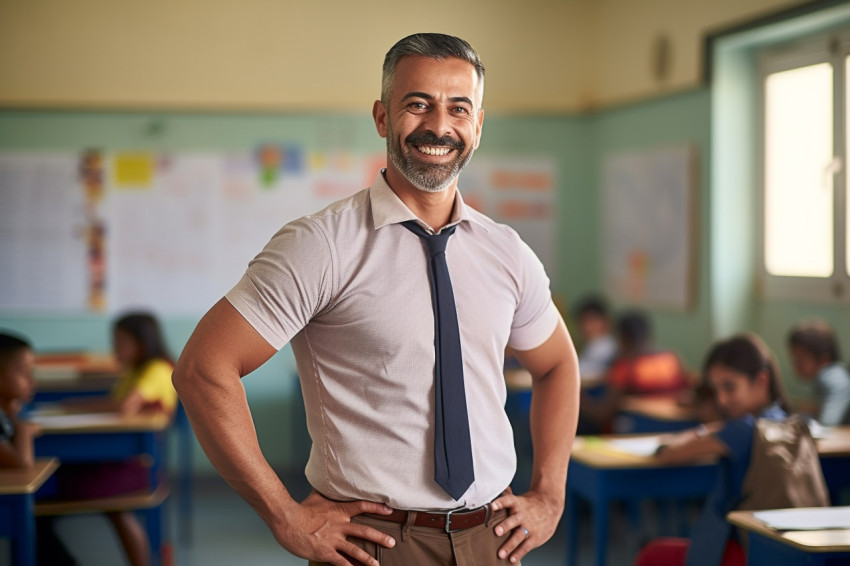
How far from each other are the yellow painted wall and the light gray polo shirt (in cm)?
456

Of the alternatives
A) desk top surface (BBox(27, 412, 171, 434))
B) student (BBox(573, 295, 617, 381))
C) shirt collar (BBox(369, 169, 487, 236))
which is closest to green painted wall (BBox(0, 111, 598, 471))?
student (BBox(573, 295, 617, 381))

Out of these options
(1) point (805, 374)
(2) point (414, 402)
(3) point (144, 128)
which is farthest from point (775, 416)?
(3) point (144, 128)

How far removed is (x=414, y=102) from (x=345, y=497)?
2.08 ft

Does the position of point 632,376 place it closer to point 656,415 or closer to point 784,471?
point 656,415

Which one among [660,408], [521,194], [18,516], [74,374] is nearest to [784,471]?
[660,408]

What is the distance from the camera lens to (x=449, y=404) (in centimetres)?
154

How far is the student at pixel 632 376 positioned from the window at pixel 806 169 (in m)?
0.65

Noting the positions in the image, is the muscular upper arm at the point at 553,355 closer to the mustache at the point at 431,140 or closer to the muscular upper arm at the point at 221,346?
the mustache at the point at 431,140

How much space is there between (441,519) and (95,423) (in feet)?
9.11

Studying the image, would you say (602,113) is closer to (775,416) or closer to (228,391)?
(775,416)

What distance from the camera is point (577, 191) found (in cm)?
670

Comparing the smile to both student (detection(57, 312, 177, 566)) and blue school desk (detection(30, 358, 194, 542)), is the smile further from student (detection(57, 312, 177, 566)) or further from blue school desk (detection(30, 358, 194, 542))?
blue school desk (detection(30, 358, 194, 542))

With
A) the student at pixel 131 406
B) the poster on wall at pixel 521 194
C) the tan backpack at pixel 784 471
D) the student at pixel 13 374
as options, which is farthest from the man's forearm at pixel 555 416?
the poster on wall at pixel 521 194

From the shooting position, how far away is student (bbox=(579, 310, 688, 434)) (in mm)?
4992
